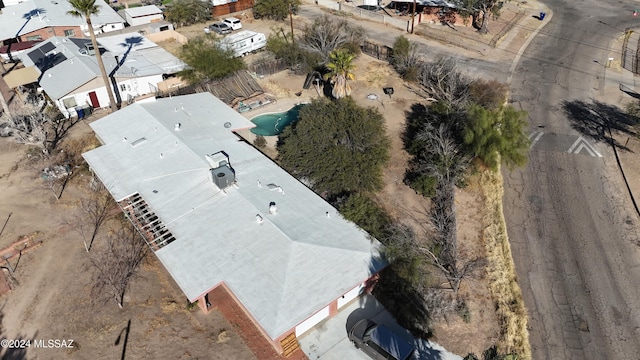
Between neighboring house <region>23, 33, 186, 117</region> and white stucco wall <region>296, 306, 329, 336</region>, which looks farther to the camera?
neighboring house <region>23, 33, 186, 117</region>

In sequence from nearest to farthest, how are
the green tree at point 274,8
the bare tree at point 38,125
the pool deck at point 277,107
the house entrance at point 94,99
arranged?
1. the bare tree at point 38,125
2. the pool deck at point 277,107
3. the house entrance at point 94,99
4. the green tree at point 274,8

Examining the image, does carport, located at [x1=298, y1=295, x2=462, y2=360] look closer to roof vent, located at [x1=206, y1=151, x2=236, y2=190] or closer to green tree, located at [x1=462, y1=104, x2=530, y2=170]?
roof vent, located at [x1=206, y1=151, x2=236, y2=190]

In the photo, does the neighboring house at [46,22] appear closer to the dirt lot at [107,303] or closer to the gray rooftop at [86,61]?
the gray rooftop at [86,61]

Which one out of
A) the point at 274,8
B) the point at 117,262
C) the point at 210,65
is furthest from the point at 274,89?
the point at 117,262

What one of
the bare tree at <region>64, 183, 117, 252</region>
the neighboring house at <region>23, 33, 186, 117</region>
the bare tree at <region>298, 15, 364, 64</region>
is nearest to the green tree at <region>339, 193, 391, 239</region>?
the bare tree at <region>64, 183, 117, 252</region>

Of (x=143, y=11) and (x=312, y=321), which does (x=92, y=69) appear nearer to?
(x=143, y=11)

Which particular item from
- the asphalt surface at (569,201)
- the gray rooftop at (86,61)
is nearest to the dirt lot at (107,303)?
the asphalt surface at (569,201)
